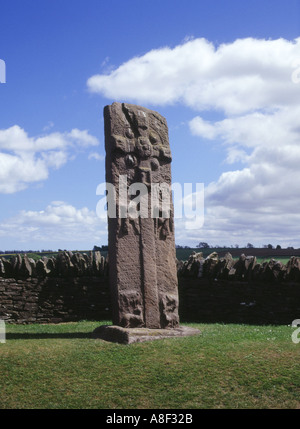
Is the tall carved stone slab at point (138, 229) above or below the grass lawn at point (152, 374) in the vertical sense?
above

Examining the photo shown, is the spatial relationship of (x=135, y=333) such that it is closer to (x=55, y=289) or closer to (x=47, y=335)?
(x=47, y=335)

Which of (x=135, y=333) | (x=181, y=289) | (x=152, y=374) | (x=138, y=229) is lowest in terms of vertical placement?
(x=152, y=374)

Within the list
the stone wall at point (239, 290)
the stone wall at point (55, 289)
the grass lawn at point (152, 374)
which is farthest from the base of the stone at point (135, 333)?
the stone wall at point (55, 289)

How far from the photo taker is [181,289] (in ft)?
42.0

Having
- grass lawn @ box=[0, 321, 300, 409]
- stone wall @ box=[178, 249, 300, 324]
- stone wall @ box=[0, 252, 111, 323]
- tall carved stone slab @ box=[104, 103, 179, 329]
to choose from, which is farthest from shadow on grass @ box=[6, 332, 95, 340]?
stone wall @ box=[178, 249, 300, 324]

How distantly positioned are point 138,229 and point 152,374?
11.5 ft

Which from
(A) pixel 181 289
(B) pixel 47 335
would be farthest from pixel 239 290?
(B) pixel 47 335

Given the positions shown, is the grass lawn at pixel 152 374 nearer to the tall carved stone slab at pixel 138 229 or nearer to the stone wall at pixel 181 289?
the tall carved stone slab at pixel 138 229

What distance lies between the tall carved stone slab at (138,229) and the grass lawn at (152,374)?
1.17 m

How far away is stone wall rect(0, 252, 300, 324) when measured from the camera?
39.2 feet

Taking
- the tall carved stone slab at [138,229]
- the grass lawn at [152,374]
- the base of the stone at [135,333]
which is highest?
the tall carved stone slab at [138,229]

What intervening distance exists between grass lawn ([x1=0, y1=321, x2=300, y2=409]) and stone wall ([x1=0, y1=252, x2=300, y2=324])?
10.4 feet

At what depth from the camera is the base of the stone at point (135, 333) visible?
28.5 feet

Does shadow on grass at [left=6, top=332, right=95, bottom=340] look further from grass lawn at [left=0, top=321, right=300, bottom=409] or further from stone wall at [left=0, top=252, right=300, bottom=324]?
stone wall at [left=0, top=252, right=300, bottom=324]
